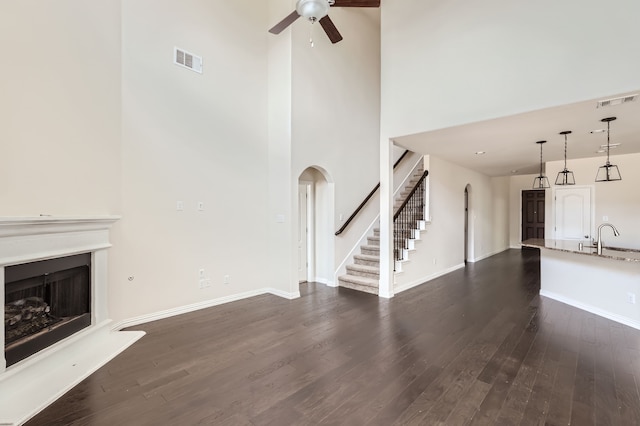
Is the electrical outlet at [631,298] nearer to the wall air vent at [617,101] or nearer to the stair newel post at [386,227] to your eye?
the wall air vent at [617,101]

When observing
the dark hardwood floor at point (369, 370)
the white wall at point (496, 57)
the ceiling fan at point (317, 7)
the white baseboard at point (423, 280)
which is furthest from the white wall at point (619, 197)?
the ceiling fan at point (317, 7)

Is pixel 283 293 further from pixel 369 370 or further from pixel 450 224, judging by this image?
pixel 450 224

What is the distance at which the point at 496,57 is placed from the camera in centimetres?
362

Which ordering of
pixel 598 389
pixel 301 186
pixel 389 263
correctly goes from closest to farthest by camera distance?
pixel 598 389
pixel 389 263
pixel 301 186

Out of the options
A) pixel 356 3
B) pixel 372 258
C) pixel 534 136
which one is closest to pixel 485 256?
pixel 372 258

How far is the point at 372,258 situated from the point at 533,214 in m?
8.46

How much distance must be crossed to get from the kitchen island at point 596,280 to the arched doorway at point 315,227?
3632 mm

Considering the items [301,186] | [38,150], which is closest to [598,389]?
[301,186]

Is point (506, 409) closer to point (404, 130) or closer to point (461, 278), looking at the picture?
point (404, 130)

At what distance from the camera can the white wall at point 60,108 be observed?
2.62 metres

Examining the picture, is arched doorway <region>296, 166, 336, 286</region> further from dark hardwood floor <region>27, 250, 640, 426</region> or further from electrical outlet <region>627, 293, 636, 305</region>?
electrical outlet <region>627, 293, 636, 305</region>

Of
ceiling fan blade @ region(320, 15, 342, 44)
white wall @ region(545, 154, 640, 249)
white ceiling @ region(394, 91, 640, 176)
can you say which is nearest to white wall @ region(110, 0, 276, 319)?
ceiling fan blade @ region(320, 15, 342, 44)

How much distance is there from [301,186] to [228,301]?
2508 millimetres

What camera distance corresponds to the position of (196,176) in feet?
14.1
